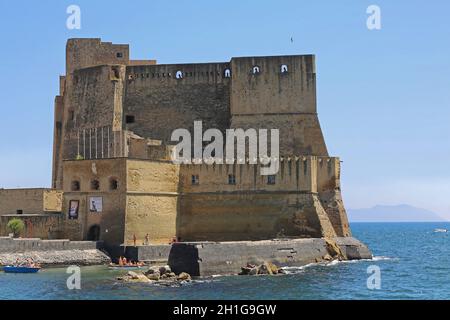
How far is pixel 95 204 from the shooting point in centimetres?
3198

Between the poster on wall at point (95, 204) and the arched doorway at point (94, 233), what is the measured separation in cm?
72

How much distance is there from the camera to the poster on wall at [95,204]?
105ft

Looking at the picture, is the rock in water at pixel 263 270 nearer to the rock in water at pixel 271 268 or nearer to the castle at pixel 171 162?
the rock in water at pixel 271 268

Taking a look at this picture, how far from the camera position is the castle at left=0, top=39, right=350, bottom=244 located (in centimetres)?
3212

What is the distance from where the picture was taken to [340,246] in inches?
1329

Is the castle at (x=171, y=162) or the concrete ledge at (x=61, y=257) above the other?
the castle at (x=171, y=162)

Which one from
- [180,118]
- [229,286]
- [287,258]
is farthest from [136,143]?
[229,286]

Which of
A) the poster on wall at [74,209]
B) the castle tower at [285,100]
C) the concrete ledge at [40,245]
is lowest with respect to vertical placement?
the concrete ledge at [40,245]

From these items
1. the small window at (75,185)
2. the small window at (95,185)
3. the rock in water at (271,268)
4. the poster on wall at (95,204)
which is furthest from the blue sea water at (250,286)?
the small window at (75,185)

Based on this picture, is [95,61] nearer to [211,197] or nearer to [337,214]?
[211,197]

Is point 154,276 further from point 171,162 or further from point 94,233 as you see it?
point 171,162

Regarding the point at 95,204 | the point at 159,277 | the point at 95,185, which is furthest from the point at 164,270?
the point at 95,185

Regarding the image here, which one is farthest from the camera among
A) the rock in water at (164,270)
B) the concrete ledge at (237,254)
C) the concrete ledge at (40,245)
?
the concrete ledge at (40,245)
